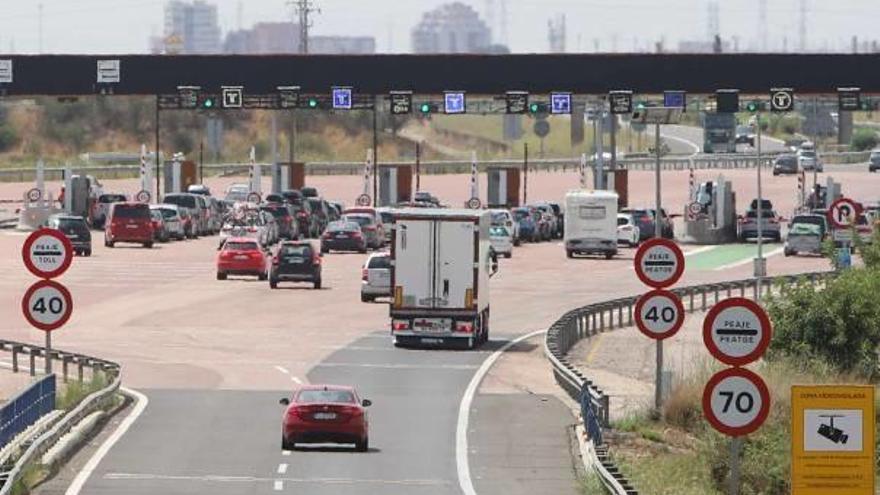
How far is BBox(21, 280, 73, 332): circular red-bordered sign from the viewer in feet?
103

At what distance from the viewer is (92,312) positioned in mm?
57188

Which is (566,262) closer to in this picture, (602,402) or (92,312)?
(92,312)

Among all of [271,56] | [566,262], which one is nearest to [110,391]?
[566,262]

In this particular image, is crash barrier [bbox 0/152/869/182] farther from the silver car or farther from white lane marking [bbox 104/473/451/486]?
white lane marking [bbox 104/473/451/486]

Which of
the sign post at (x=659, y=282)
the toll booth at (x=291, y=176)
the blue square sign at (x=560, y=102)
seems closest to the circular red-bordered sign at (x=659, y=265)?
the sign post at (x=659, y=282)

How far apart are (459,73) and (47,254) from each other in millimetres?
60851

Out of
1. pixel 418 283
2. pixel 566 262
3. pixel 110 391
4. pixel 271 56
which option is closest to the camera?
pixel 110 391

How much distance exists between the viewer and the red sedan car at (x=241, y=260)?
67.1 metres

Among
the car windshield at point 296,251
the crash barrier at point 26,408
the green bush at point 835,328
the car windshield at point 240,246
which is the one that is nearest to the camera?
the crash barrier at point 26,408

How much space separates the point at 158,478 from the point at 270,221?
53.9 metres

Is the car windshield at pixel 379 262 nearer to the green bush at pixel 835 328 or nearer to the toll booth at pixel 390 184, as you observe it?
the green bush at pixel 835 328

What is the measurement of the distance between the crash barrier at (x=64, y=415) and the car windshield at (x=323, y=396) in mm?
3023

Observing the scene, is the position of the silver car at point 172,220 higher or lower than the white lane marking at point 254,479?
higher

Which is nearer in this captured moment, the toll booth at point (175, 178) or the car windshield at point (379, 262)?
the car windshield at point (379, 262)
